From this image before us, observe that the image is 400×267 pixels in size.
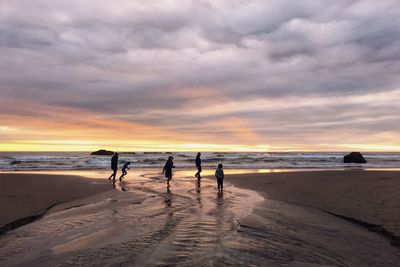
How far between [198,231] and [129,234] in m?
1.81

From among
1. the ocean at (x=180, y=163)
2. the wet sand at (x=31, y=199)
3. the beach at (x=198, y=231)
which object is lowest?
the beach at (x=198, y=231)

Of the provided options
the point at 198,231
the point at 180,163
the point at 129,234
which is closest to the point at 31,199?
the point at 129,234

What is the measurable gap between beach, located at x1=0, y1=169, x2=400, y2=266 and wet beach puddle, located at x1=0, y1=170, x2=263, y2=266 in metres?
0.02

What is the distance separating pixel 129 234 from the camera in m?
9.12

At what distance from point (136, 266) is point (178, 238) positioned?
2.19 metres

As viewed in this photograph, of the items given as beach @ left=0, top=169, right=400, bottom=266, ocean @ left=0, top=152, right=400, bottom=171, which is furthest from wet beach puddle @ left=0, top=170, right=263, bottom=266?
ocean @ left=0, top=152, right=400, bottom=171

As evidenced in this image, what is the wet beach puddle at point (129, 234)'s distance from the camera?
23.1 ft

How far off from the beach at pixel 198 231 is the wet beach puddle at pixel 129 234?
0.02 meters

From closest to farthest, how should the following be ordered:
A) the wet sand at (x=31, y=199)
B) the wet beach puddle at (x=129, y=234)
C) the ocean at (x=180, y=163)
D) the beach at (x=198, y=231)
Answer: the wet beach puddle at (x=129, y=234), the beach at (x=198, y=231), the wet sand at (x=31, y=199), the ocean at (x=180, y=163)

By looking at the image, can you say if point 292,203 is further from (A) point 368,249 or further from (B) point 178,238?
(B) point 178,238

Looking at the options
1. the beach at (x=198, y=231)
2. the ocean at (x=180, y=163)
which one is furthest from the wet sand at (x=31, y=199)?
the ocean at (x=180, y=163)

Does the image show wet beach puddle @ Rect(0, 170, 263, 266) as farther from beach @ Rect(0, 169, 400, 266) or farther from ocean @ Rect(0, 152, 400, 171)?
ocean @ Rect(0, 152, 400, 171)

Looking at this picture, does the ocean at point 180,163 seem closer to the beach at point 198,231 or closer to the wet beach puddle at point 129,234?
the beach at point 198,231

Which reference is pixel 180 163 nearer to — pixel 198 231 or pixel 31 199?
pixel 31 199
